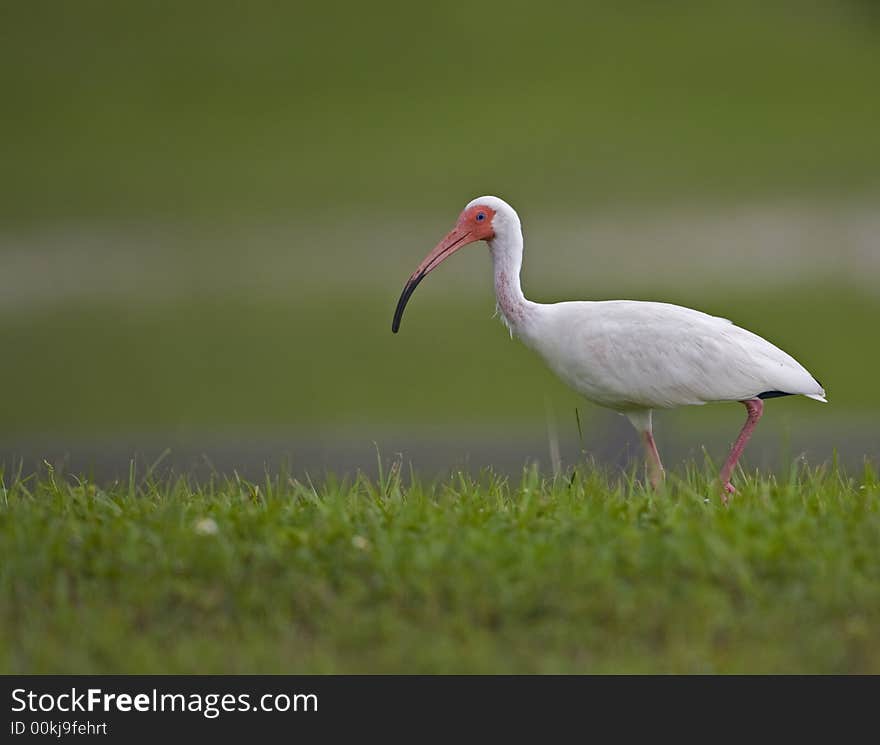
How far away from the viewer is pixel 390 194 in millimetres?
26859

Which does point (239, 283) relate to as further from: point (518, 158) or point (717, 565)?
point (717, 565)

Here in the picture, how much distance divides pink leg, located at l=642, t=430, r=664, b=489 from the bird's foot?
0.27 m

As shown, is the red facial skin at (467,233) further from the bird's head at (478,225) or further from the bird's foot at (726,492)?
the bird's foot at (726,492)

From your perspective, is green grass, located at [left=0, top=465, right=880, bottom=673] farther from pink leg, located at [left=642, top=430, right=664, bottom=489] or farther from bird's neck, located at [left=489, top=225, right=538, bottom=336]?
bird's neck, located at [left=489, top=225, right=538, bottom=336]

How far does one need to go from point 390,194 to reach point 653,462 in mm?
19029

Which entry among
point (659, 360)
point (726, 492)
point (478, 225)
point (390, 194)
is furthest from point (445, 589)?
point (390, 194)

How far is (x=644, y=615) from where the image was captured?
5.86m

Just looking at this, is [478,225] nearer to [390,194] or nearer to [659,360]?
[659,360]

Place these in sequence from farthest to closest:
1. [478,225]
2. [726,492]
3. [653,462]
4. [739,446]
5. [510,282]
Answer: [478,225]
[510,282]
[653,462]
[739,446]
[726,492]

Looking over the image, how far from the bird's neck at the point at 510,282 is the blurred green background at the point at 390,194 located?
821 cm

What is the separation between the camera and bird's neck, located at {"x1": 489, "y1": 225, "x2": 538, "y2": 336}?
836cm

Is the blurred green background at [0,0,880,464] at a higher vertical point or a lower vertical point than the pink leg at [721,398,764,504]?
higher

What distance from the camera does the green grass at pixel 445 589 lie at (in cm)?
568

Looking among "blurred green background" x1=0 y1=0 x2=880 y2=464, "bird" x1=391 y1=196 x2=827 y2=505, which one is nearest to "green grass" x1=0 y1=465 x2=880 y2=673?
"bird" x1=391 y1=196 x2=827 y2=505
